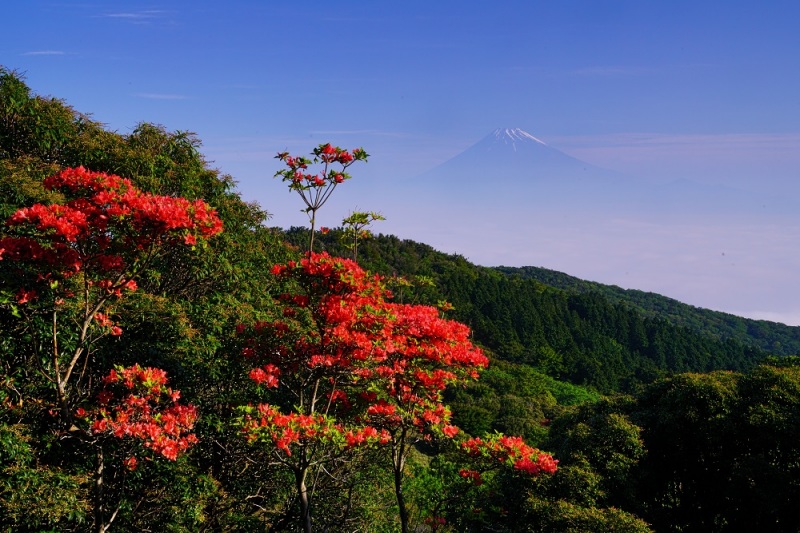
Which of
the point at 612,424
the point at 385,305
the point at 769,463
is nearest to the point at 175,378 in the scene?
the point at 385,305

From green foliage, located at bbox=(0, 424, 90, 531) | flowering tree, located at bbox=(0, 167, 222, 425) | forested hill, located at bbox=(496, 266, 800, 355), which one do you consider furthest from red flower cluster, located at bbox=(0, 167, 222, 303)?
forested hill, located at bbox=(496, 266, 800, 355)

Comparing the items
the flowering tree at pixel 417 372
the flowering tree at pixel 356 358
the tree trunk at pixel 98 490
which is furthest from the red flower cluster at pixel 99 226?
the flowering tree at pixel 417 372

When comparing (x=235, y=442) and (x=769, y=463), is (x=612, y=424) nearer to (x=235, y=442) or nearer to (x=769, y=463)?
(x=769, y=463)

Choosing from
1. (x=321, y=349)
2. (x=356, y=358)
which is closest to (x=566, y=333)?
(x=321, y=349)

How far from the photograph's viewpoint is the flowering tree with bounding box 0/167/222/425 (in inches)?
222

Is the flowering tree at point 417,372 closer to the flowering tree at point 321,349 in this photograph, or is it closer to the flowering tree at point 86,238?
the flowering tree at point 321,349

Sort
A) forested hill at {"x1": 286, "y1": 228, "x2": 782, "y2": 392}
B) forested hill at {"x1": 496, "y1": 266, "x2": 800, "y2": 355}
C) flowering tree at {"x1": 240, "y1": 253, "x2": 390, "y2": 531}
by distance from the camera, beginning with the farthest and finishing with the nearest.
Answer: forested hill at {"x1": 496, "y1": 266, "x2": 800, "y2": 355} → forested hill at {"x1": 286, "y1": 228, "x2": 782, "y2": 392} → flowering tree at {"x1": 240, "y1": 253, "x2": 390, "y2": 531}

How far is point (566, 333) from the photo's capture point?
75.9 metres

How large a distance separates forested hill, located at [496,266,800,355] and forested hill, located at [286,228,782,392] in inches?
1632

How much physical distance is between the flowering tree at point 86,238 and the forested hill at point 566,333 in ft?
177

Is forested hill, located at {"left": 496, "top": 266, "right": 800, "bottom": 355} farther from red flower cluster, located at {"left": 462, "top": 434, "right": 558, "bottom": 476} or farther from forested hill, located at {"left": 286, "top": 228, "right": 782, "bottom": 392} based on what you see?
red flower cluster, located at {"left": 462, "top": 434, "right": 558, "bottom": 476}

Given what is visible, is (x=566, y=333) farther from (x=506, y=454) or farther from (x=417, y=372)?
(x=417, y=372)

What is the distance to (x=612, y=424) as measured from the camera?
11633 millimetres

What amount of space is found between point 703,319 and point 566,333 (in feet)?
318
